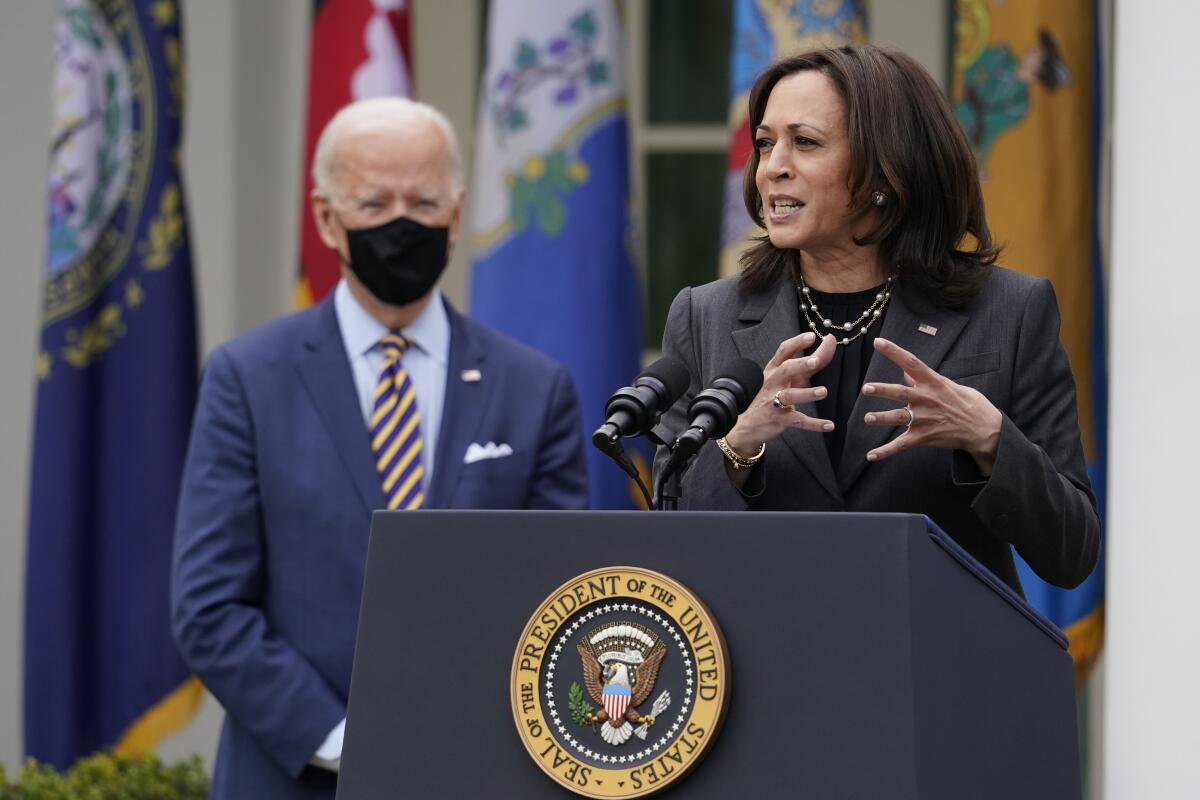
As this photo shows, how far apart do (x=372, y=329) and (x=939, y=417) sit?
1.79 m

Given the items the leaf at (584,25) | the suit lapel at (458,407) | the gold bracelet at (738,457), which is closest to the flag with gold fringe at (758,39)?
the leaf at (584,25)

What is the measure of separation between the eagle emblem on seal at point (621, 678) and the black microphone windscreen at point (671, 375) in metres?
0.34

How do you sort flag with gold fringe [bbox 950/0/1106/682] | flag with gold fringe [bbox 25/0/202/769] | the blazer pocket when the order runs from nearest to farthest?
the blazer pocket < flag with gold fringe [bbox 950/0/1106/682] < flag with gold fringe [bbox 25/0/202/769]

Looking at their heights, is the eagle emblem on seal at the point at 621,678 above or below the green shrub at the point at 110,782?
above

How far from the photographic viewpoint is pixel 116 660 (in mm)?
5559

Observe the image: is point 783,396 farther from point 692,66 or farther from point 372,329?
point 692,66

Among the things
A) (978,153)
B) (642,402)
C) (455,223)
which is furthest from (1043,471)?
(978,153)

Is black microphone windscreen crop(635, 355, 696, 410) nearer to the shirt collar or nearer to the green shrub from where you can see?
the shirt collar

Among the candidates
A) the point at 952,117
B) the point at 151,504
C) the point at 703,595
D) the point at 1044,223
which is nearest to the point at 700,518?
the point at 703,595

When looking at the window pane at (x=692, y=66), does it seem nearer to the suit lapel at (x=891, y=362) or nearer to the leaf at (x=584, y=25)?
the leaf at (x=584, y=25)

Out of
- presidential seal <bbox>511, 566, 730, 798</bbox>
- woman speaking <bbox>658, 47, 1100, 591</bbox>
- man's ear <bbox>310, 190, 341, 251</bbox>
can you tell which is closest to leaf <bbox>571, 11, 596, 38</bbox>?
man's ear <bbox>310, 190, 341, 251</bbox>

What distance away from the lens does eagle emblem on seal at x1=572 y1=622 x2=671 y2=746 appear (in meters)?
1.80

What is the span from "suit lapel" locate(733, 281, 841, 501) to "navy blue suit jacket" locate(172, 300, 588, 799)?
43.0 inches

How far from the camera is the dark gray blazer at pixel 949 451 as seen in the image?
89.7 inches
